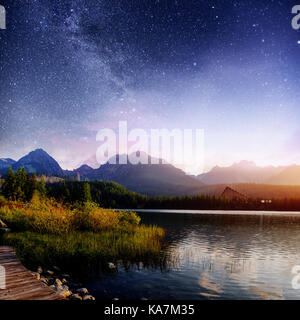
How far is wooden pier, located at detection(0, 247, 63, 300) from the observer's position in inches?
276

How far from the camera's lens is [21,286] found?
25.9 feet

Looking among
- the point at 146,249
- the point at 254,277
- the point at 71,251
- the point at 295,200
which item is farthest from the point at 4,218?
the point at 295,200

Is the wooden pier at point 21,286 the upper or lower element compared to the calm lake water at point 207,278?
upper

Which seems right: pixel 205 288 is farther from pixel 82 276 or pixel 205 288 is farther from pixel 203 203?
pixel 203 203

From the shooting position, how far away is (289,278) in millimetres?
14508

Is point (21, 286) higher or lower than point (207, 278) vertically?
higher

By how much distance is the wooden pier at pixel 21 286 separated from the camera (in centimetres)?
702

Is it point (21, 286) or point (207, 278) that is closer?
point (21, 286)

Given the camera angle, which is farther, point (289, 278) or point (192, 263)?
point (192, 263)

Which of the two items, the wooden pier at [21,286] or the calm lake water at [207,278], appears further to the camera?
the calm lake water at [207,278]
